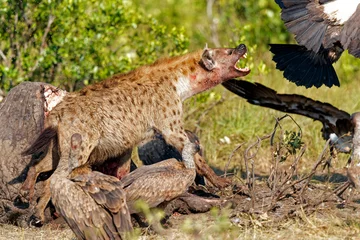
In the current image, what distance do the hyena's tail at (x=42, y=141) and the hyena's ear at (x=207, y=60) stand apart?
4.63ft

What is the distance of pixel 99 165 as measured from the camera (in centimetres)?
658

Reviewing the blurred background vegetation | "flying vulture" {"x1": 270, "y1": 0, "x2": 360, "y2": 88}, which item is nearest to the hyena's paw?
the blurred background vegetation

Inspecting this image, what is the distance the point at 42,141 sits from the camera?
6.05 m

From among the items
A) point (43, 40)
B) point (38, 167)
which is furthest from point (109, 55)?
point (38, 167)

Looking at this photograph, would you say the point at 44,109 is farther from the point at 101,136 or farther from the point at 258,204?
the point at 258,204

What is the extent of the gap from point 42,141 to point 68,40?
8.00ft

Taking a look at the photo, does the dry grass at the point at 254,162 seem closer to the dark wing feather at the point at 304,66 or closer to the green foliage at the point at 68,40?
the dark wing feather at the point at 304,66

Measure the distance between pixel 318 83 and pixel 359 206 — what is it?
1366 mm

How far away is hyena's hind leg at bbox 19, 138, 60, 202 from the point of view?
6.21 meters

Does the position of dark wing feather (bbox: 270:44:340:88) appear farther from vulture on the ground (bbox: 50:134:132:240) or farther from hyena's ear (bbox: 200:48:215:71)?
vulture on the ground (bbox: 50:134:132:240)

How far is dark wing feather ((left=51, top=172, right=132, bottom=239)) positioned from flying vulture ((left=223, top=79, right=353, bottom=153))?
2.34m

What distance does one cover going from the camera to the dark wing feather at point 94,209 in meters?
5.48

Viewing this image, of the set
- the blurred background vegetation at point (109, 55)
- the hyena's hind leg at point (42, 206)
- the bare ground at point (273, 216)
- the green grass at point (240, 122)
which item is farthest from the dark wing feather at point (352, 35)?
the hyena's hind leg at point (42, 206)

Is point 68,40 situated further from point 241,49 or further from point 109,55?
point 241,49
